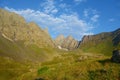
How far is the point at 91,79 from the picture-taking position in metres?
24.1

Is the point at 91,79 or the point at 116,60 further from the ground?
the point at 116,60

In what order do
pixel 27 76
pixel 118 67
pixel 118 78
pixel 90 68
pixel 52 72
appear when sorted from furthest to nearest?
pixel 27 76, pixel 52 72, pixel 90 68, pixel 118 67, pixel 118 78

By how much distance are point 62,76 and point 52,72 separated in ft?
7.34

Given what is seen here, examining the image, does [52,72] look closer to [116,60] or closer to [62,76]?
[62,76]

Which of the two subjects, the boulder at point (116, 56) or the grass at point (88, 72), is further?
the boulder at point (116, 56)

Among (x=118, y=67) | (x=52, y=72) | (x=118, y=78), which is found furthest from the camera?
(x=52, y=72)

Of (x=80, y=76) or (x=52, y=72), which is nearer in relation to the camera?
(x=80, y=76)

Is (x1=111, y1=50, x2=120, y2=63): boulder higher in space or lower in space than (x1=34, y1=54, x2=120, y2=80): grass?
higher

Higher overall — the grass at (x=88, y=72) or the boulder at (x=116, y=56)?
the boulder at (x=116, y=56)

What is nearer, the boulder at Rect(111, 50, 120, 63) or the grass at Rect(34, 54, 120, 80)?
the grass at Rect(34, 54, 120, 80)

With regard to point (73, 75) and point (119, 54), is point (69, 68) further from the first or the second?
point (119, 54)

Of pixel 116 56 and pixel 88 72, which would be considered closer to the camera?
pixel 88 72

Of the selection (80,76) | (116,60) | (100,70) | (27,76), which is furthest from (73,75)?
(27,76)

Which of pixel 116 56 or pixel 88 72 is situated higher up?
pixel 116 56
